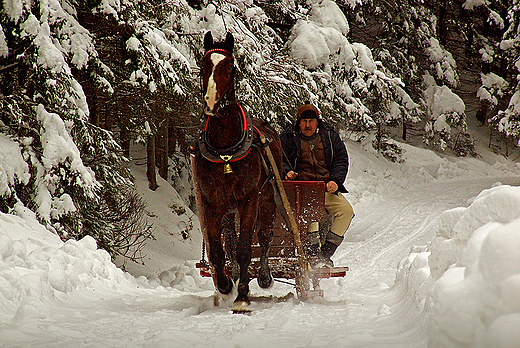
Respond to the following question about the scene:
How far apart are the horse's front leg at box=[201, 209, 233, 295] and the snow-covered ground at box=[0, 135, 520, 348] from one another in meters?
0.24

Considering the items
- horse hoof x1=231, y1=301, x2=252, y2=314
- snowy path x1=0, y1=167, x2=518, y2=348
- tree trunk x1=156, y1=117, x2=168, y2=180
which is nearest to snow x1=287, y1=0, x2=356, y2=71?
tree trunk x1=156, y1=117, x2=168, y2=180

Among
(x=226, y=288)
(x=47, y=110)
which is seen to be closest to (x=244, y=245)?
(x=226, y=288)

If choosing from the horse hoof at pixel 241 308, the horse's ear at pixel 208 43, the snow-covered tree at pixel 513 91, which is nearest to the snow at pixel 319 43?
the snow-covered tree at pixel 513 91

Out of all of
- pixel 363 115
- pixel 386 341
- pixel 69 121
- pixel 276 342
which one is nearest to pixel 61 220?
pixel 69 121

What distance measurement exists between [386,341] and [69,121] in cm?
526

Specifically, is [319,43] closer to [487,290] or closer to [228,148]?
[228,148]

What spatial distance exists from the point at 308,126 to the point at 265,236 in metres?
1.47

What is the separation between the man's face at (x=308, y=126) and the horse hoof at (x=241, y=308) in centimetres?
222

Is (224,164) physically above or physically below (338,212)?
above

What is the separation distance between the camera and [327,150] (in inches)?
234

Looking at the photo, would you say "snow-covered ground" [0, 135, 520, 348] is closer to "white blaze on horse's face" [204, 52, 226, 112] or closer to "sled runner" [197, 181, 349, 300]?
"sled runner" [197, 181, 349, 300]

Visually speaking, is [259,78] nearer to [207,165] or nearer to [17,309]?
[207,165]

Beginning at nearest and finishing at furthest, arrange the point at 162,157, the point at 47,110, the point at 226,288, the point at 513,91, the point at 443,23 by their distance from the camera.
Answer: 1. the point at 226,288
2. the point at 47,110
3. the point at 513,91
4. the point at 162,157
5. the point at 443,23

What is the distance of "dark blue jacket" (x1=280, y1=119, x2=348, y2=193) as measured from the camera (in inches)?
230
